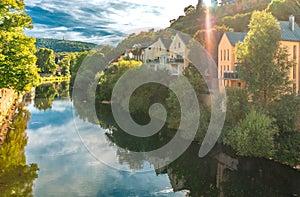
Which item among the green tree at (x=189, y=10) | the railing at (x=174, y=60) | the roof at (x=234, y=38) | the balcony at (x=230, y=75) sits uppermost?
the green tree at (x=189, y=10)

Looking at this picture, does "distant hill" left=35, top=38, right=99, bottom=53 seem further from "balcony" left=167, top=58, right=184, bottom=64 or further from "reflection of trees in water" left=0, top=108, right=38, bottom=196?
"reflection of trees in water" left=0, top=108, right=38, bottom=196

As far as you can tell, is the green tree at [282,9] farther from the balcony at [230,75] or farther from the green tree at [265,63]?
the green tree at [265,63]

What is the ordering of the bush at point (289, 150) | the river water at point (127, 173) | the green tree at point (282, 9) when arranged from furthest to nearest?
the green tree at point (282, 9), the bush at point (289, 150), the river water at point (127, 173)

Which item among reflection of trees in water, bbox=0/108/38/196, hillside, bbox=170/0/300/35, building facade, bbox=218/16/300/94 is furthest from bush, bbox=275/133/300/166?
hillside, bbox=170/0/300/35

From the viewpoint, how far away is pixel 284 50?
2089 cm

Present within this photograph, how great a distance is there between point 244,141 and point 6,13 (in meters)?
14.2

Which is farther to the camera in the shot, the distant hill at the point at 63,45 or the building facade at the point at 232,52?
the distant hill at the point at 63,45

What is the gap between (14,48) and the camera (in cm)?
1870

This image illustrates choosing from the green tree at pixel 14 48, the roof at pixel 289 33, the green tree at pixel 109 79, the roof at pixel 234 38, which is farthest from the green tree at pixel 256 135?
the green tree at pixel 109 79

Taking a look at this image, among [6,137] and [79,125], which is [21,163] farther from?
[79,125]

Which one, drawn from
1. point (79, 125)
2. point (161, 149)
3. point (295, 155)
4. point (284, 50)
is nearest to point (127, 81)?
point (79, 125)

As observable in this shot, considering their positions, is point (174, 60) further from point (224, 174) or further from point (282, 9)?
point (224, 174)

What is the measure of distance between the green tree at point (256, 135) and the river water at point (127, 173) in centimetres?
48

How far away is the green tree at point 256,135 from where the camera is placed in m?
18.3
